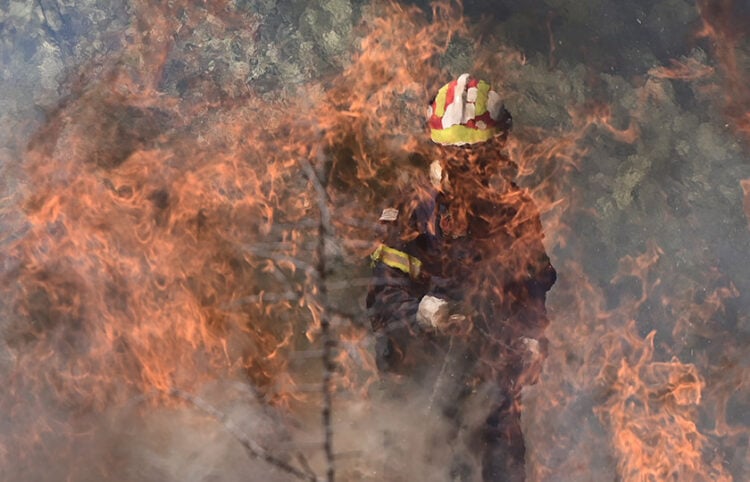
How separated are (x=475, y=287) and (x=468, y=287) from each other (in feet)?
0.21

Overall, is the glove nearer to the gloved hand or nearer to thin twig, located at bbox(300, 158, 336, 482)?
the gloved hand

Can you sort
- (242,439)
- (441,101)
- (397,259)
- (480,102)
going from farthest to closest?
1. (242,439)
2. (397,259)
3. (441,101)
4. (480,102)

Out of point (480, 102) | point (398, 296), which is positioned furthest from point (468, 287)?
point (480, 102)

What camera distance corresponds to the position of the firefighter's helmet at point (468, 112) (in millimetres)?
4456

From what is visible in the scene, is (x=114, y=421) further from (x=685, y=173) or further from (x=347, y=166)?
(x=685, y=173)

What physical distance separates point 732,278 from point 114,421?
559cm

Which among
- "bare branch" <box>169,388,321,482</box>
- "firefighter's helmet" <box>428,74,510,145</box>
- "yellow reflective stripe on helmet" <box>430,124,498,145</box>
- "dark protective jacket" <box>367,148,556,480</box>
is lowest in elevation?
"bare branch" <box>169,388,321,482</box>

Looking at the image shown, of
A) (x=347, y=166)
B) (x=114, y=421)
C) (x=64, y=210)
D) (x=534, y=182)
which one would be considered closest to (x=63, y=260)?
(x=64, y=210)

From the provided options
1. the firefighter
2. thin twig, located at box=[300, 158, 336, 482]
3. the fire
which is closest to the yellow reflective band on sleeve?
the firefighter

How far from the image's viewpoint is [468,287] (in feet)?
Result: 17.3

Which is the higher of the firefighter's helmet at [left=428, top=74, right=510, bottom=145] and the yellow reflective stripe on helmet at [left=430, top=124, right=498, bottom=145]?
the firefighter's helmet at [left=428, top=74, right=510, bottom=145]

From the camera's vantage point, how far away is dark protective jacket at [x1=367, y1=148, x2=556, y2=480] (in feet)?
16.1

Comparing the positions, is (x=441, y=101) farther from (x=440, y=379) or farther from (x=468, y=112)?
(x=440, y=379)

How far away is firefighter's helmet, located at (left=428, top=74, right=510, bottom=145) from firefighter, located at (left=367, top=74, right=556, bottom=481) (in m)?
0.02
